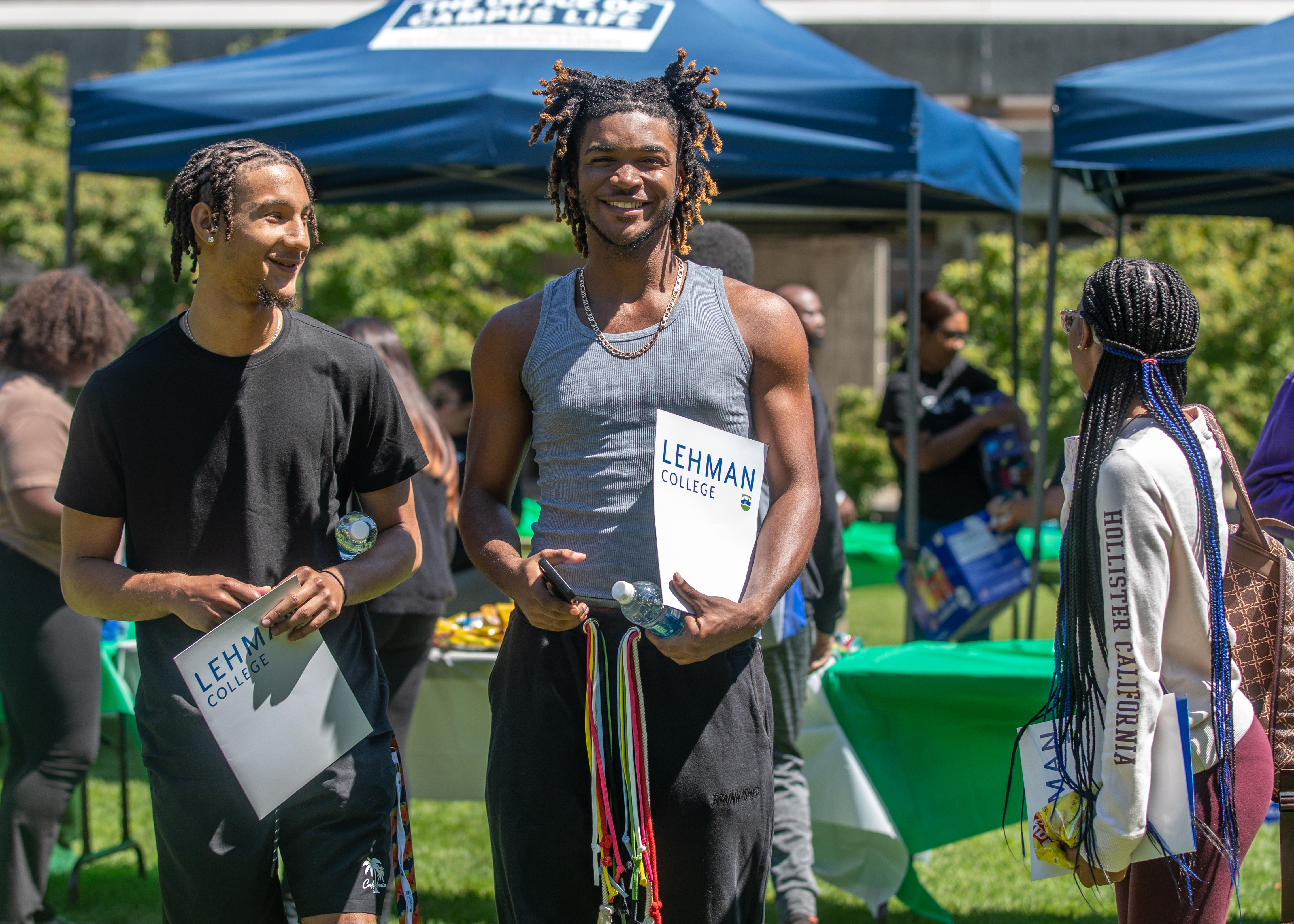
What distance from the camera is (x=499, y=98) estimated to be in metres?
4.08

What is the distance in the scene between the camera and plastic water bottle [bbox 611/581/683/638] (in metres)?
1.92

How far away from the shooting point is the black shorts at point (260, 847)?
2.07 m

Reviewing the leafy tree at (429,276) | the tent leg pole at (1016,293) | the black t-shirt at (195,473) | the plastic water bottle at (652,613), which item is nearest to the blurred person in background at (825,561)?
the plastic water bottle at (652,613)

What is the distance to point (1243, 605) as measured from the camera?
7.24ft

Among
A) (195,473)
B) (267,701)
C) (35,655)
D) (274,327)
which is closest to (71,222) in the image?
(35,655)

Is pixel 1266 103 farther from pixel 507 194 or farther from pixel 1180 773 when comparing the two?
pixel 507 194

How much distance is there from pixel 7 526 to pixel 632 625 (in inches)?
82.2

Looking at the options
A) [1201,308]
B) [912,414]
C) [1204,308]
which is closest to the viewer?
[912,414]

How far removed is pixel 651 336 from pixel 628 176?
279 mm

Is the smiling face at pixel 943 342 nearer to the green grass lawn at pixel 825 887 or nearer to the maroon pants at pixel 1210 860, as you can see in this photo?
the green grass lawn at pixel 825 887

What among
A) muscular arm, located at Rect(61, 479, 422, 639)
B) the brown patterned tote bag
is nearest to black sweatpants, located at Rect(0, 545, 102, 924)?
muscular arm, located at Rect(61, 479, 422, 639)

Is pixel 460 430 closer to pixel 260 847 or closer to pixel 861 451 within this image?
pixel 260 847

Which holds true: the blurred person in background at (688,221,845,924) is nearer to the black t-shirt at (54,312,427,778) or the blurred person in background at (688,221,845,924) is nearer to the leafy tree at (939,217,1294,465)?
the black t-shirt at (54,312,427,778)

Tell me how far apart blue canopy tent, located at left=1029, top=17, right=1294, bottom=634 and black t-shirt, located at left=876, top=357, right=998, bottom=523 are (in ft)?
3.35
